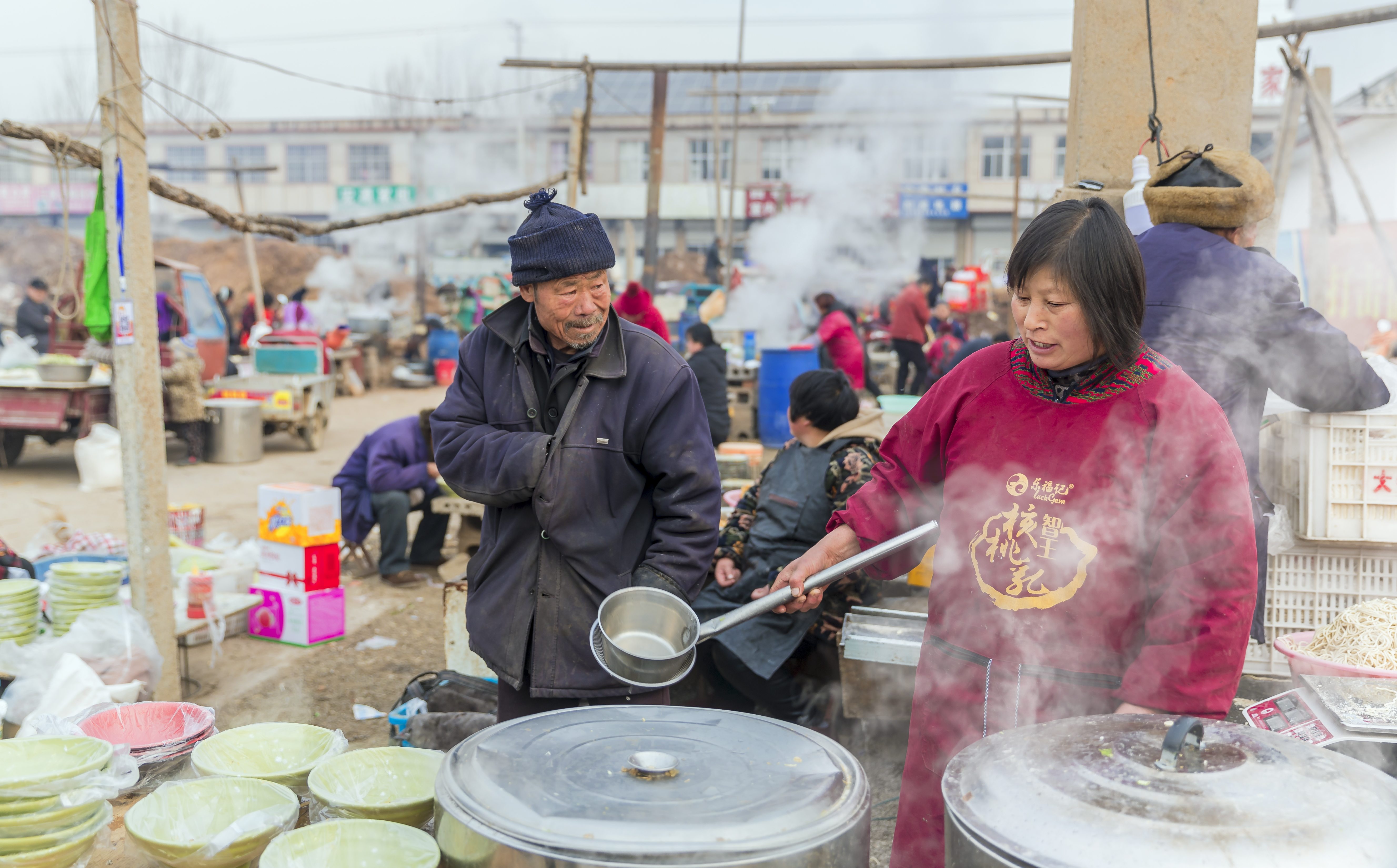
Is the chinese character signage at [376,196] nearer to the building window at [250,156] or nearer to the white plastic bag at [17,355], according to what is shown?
the building window at [250,156]

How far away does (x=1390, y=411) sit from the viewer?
2.50m

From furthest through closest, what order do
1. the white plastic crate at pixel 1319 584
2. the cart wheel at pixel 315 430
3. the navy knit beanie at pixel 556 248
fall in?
the cart wheel at pixel 315 430 < the white plastic crate at pixel 1319 584 < the navy knit beanie at pixel 556 248

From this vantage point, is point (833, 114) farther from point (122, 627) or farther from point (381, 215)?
point (122, 627)

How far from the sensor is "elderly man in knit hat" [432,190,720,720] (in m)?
2.09

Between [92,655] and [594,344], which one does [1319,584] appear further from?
[92,655]

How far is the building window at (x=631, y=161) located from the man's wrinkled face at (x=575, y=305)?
106 feet

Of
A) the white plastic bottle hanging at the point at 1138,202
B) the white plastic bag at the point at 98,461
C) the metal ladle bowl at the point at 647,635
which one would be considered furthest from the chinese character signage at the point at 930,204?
the metal ladle bowl at the point at 647,635

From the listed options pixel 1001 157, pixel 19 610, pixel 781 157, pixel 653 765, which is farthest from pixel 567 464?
pixel 1001 157

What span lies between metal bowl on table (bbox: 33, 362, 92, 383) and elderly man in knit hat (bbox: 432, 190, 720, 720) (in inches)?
333

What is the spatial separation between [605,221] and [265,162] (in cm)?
1815

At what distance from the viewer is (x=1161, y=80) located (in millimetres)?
3279

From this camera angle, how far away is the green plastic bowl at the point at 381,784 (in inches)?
68.0

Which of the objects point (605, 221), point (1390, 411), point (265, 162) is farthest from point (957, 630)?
point (265, 162)

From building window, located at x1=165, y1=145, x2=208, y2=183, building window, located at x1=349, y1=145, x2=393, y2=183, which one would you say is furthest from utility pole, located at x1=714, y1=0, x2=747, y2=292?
building window, located at x1=165, y1=145, x2=208, y2=183
